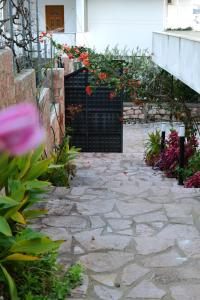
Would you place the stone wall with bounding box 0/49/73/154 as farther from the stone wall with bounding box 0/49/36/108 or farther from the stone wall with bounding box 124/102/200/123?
the stone wall with bounding box 124/102/200/123

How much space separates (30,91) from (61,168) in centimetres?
169

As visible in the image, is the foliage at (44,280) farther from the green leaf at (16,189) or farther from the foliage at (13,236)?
the green leaf at (16,189)

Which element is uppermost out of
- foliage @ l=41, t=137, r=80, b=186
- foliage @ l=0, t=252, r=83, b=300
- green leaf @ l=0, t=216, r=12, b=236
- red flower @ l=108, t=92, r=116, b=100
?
green leaf @ l=0, t=216, r=12, b=236

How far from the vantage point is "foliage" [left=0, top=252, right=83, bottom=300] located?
3.16 metres

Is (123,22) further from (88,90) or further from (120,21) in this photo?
(88,90)

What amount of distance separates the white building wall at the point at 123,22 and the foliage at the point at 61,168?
44.3ft

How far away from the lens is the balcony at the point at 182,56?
7.50m

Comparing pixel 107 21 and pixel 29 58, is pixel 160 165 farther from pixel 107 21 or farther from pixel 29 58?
pixel 107 21

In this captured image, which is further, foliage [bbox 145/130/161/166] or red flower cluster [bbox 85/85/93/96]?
red flower cluster [bbox 85/85/93/96]

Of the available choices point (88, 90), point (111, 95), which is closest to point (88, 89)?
point (88, 90)

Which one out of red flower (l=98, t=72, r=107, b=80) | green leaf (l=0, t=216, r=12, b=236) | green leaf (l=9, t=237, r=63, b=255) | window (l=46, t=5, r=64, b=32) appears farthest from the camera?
window (l=46, t=5, r=64, b=32)

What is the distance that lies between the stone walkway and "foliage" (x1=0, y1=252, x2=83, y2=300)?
0.41ft

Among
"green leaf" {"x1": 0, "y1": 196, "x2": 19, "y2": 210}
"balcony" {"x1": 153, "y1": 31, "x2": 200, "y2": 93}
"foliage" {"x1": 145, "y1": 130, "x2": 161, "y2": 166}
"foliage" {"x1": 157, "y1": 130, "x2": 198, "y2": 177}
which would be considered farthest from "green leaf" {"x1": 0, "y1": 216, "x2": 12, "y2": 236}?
"foliage" {"x1": 145, "y1": 130, "x2": 161, "y2": 166}

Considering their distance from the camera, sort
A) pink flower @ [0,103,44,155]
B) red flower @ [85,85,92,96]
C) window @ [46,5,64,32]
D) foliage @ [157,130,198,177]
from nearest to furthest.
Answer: pink flower @ [0,103,44,155], foliage @ [157,130,198,177], red flower @ [85,85,92,96], window @ [46,5,64,32]
